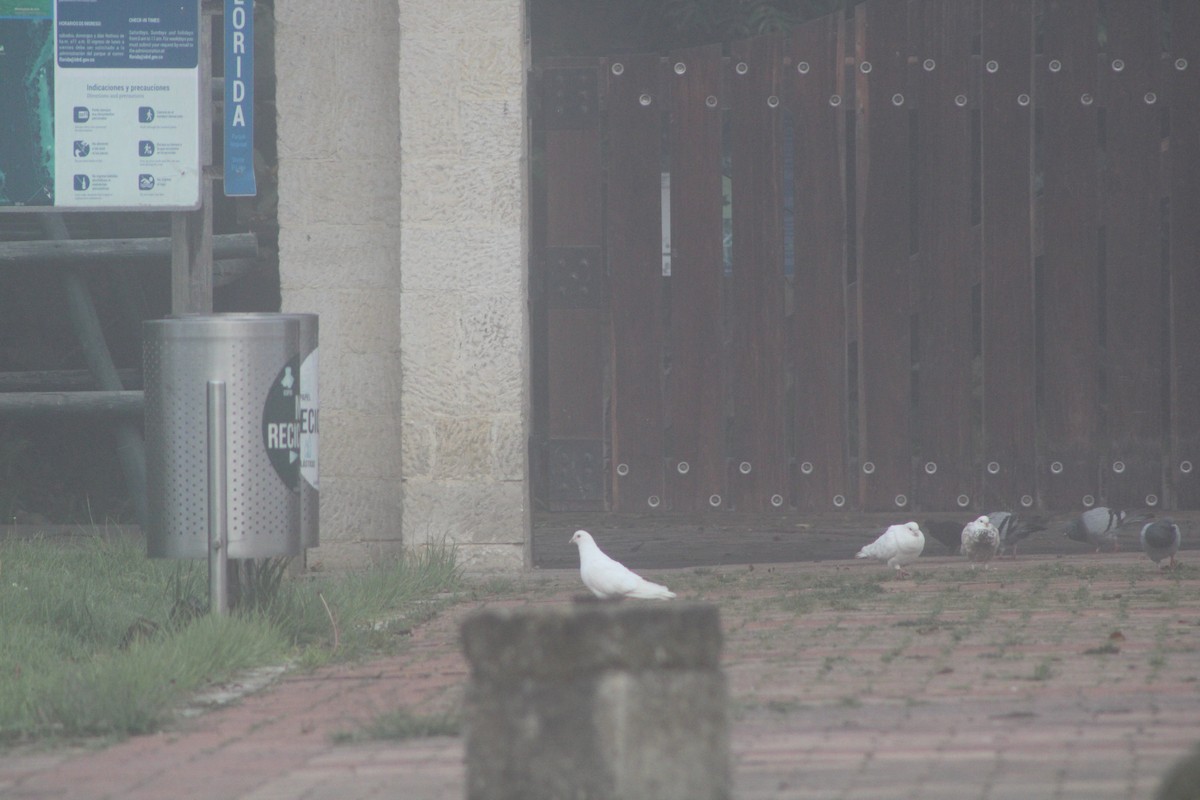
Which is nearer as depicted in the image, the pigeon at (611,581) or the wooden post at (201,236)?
the pigeon at (611,581)

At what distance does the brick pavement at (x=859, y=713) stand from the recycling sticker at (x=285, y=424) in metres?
0.77

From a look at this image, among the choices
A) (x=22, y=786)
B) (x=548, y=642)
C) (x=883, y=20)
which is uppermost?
(x=883, y=20)

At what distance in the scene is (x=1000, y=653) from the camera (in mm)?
5188

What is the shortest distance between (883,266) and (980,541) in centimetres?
147

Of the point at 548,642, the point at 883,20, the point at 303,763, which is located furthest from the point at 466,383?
the point at 548,642

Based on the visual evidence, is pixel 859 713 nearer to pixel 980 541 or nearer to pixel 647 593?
pixel 647 593

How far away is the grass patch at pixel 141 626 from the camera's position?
15.0 feet

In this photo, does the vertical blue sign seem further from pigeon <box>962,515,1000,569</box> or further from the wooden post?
pigeon <box>962,515,1000,569</box>

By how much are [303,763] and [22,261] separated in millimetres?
5837

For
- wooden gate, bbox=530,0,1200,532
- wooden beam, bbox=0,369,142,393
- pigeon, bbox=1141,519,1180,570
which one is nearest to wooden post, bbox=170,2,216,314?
wooden gate, bbox=530,0,1200,532

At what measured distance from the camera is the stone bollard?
279 centimetres

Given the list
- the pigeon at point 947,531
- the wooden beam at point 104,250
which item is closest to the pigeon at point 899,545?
the pigeon at point 947,531

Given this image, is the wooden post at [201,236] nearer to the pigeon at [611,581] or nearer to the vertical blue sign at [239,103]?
the vertical blue sign at [239,103]

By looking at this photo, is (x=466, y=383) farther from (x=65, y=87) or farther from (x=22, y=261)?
(x=22, y=261)
